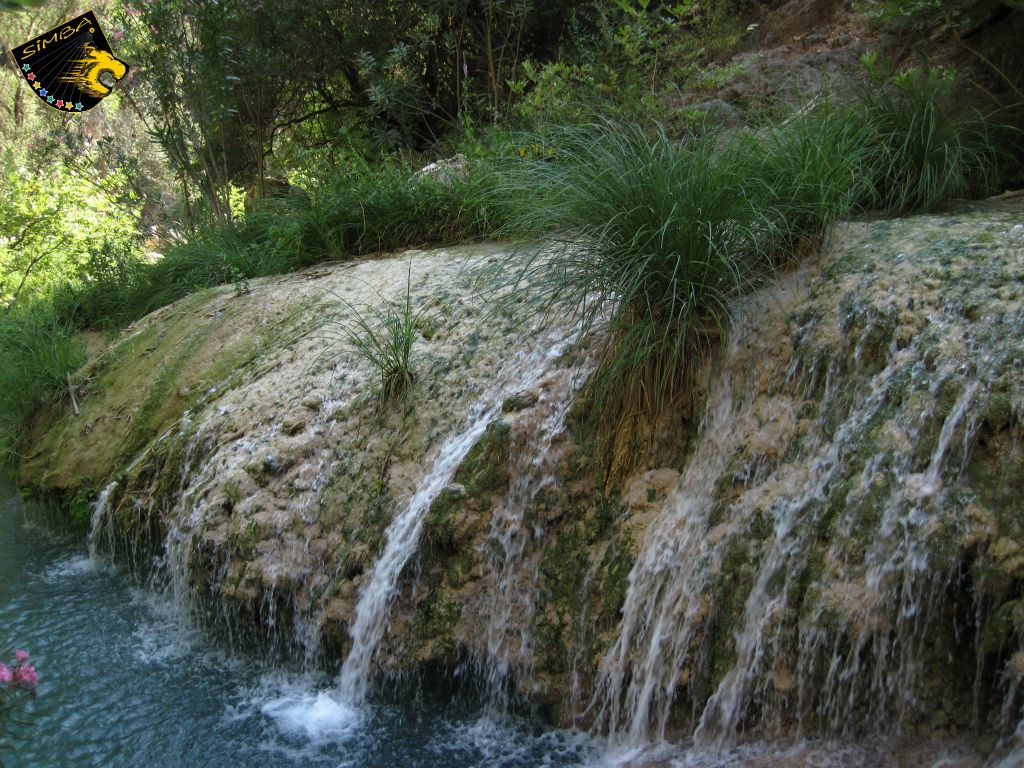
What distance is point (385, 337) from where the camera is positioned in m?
4.52

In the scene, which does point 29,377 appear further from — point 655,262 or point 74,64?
point 655,262

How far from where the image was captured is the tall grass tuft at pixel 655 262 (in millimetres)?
3334

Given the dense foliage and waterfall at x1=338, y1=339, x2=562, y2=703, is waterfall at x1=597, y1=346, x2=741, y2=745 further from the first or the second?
waterfall at x1=338, y1=339, x2=562, y2=703

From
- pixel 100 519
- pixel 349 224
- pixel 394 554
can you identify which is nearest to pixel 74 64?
pixel 349 224

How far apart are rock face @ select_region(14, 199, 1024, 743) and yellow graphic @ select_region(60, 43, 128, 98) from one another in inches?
214

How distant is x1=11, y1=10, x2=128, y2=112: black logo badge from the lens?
8617 millimetres

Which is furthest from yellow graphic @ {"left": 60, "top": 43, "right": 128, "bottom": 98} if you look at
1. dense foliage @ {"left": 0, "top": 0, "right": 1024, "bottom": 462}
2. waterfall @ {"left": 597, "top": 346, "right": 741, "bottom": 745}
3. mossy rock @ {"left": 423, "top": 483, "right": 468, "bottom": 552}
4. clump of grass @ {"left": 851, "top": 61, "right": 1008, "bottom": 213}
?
waterfall @ {"left": 597, "top": 346, "right": 741, "bottom": 745}

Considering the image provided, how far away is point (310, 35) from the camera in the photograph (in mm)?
8320

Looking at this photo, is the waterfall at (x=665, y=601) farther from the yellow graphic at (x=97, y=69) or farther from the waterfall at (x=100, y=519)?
the yellow graphic at (x=97, y=69)

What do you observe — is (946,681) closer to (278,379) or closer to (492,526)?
(492,526)

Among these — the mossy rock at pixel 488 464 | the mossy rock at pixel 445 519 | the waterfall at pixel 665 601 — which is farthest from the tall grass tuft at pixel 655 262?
the mossy rock at pixel 445 519

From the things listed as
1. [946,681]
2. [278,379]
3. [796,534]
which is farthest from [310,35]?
[946,681]

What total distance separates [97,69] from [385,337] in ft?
20.3

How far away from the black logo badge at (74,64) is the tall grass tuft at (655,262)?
6.66 meters
